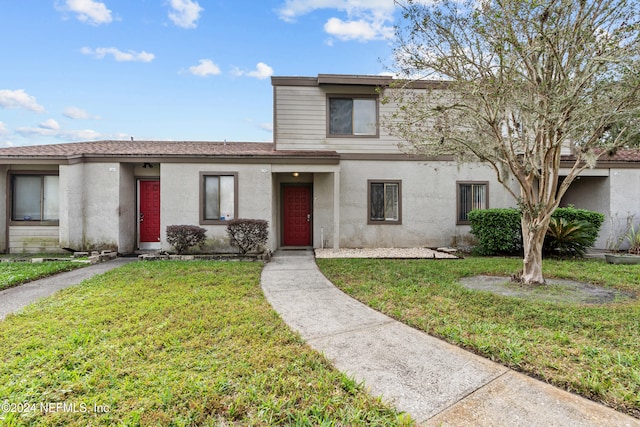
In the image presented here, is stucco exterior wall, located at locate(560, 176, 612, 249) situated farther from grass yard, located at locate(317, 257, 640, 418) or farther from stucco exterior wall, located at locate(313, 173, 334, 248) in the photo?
stucco exterior wall, located at locate(313, 173, 334, 248)

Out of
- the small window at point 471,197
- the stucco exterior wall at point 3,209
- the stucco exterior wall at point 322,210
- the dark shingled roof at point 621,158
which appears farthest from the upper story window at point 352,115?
the stucco exterior wall at point 3,209

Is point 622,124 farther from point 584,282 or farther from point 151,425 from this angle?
point 151,425

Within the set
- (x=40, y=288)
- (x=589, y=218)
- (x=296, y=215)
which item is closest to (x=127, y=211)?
(x=40, y=288)

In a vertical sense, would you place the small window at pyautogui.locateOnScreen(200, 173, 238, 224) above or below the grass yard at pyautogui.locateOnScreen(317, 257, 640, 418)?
above

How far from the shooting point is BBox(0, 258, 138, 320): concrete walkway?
5199 mm

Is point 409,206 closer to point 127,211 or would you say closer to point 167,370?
point 127,211

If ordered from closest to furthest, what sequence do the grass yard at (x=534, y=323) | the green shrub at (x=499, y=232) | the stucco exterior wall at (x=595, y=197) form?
the grass yard at (x=534, y=323)
the green shrub at (x=499, y=232)
the stucco exterior wall at (x=595, y=197)

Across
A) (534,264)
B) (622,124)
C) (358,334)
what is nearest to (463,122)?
(622,124)

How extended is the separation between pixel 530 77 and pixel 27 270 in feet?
37.6

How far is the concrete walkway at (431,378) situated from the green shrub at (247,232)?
5.27 metres

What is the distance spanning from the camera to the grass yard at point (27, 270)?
6589 mm

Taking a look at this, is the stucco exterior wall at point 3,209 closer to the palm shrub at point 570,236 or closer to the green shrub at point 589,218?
the palm shrub at point 570,236

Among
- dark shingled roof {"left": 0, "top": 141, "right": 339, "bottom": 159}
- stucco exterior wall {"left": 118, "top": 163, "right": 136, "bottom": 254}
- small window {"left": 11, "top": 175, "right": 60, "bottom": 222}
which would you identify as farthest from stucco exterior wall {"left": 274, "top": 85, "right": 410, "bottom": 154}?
small window {"left": 11, "top": 175, "right": 60, "bottom": 222}

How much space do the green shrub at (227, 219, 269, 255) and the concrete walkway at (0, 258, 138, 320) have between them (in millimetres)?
3235
